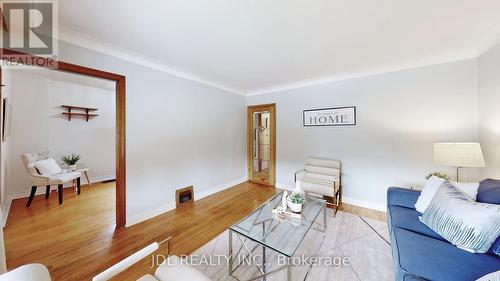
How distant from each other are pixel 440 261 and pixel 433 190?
89 centimetres

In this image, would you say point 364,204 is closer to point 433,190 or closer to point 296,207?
point 433,190

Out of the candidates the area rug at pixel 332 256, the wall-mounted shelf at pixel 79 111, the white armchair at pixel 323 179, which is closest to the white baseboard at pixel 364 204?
the white armchair at pixel 323 179

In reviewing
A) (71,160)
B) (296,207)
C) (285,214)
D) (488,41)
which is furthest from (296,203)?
(71,160)

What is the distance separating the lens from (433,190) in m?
1.74

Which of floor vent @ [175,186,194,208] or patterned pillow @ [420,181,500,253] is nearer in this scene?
patterned pillow @ [420,181,500,253]

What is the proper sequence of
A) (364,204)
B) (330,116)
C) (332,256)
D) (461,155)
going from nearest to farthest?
(332,256) → (461,155) → (364,204) → (330,116)

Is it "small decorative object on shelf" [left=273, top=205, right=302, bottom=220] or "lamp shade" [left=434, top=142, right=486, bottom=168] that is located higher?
"lamp shade" [left=434, top=142, right=486, bottom=168]

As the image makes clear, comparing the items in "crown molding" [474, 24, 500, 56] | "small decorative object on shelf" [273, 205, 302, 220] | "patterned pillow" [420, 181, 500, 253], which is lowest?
"small decorative object on shelf" [273, 205, 302, 220]

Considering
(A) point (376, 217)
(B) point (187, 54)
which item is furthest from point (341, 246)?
(B) point (187, 54)

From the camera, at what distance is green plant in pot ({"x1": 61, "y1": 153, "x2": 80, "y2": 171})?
12.6 feet

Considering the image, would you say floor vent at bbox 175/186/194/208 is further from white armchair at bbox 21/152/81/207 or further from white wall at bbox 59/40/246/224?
white armchair at bbox 21/152/81/207

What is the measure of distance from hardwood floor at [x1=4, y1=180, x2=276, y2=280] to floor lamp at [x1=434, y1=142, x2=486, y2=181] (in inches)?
104

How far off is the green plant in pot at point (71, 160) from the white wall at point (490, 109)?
6.88m

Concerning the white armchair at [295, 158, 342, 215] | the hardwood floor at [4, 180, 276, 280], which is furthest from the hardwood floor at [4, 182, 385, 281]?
the white armchair at [295, 158, 342, 215]
